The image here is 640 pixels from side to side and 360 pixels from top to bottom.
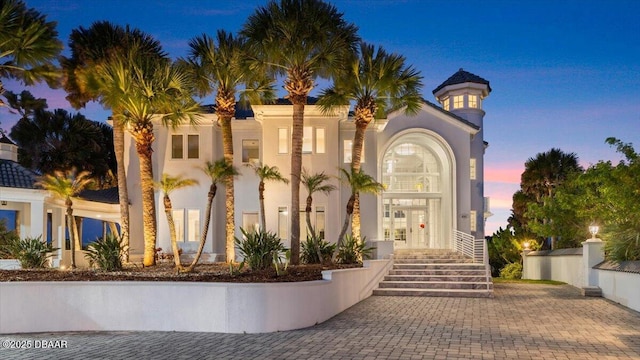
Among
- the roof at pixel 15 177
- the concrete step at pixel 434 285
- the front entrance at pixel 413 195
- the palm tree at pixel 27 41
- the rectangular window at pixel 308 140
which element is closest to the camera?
the palm tree at pixel 27 41

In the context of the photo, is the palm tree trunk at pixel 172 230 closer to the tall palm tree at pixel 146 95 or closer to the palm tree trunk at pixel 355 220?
the tall palm tree at pixel 146 95

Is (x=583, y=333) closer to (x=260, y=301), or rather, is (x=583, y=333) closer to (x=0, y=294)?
(x=260, y=301)

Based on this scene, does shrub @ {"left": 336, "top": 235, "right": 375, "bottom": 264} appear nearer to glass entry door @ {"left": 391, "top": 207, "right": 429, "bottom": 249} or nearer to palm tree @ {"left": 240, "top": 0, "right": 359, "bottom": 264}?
palm tree @ {"left": 240, "top": 0, "right": 359, "bottom": 264}

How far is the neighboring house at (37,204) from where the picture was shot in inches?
787

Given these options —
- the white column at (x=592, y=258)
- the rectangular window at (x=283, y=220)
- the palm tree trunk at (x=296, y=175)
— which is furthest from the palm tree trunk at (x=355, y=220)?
the white column at (x=592, y=258)

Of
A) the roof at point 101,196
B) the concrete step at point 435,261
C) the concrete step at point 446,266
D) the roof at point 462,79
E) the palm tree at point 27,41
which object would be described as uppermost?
the roof at point 462,79

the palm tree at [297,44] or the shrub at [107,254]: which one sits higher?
the palm tree at [297,44]

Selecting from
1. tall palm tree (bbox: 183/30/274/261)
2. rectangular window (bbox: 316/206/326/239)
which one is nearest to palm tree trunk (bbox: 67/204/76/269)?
tall palm tree (bbox: 183/30/274/261)

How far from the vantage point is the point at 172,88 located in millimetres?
18328

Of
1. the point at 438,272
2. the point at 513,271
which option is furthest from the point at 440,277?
the point at 513,271

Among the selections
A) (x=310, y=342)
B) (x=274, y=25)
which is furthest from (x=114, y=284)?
(x=274, y=25)

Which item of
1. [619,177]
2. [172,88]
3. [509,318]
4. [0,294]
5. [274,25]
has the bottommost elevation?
[509,318]

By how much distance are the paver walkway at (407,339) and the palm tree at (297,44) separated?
6459 millimetres

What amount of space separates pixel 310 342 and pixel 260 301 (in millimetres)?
1518
